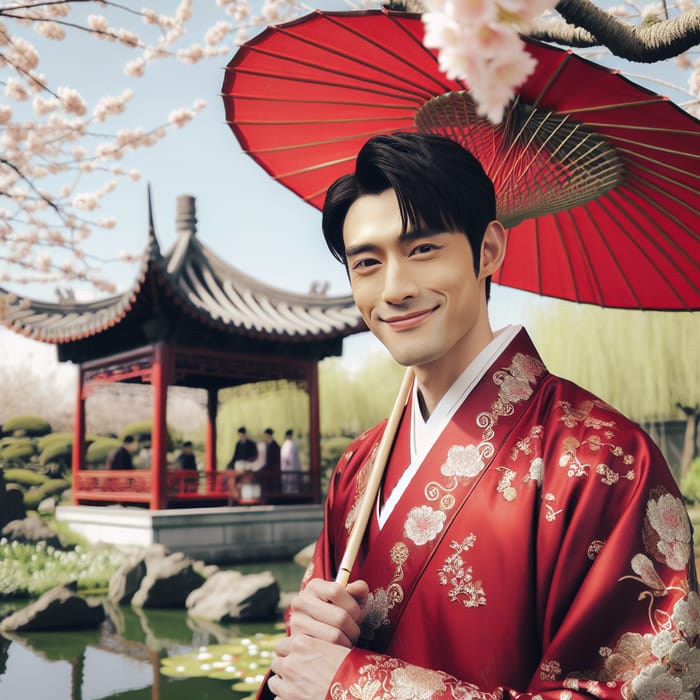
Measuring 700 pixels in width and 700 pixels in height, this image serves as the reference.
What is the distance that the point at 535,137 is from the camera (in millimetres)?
1782

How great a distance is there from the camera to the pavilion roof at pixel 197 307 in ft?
34.0

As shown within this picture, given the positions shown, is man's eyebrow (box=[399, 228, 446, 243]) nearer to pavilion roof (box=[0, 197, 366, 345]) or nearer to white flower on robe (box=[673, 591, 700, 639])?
white flower on robe (box=[673, 591, 700, 639])

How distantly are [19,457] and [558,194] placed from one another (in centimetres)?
1857

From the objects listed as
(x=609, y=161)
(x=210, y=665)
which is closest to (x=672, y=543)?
(x=609, y=161)

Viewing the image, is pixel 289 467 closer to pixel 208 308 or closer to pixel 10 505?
pixel 208 308

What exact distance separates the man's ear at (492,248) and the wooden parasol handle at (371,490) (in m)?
0.33

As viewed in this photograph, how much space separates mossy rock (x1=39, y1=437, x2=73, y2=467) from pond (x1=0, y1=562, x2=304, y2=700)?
36.7 feet

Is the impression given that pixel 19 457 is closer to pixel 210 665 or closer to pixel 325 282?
pixel 325 282

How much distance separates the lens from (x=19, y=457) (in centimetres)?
1811

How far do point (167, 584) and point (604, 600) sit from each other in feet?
23.5

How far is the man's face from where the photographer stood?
173 centimetres

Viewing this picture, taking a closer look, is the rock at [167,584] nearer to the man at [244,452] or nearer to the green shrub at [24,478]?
the man at [244,452]

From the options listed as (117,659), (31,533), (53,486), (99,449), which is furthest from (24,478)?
(117,659)

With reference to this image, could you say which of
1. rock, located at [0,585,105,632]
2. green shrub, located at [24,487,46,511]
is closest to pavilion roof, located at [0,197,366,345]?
rock, located at [0,585,105,632]
